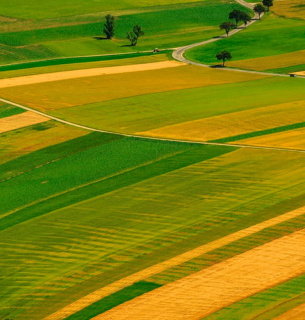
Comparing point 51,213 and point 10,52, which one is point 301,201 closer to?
point 51,213

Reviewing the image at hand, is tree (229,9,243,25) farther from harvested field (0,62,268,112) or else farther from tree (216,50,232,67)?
harvested field (0,62,268,112)

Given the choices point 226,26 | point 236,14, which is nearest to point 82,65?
point 226,26

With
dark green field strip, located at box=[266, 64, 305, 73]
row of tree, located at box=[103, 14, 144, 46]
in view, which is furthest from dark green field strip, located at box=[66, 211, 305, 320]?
row of tree, located at box=[103, 14, 144, 46]

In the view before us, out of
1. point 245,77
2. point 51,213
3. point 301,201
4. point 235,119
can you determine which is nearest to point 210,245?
point 301,201

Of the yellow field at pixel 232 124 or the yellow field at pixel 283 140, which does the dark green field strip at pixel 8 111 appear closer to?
the yellow field at pixel 232 124

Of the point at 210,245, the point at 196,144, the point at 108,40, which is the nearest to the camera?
the point at 210,245
